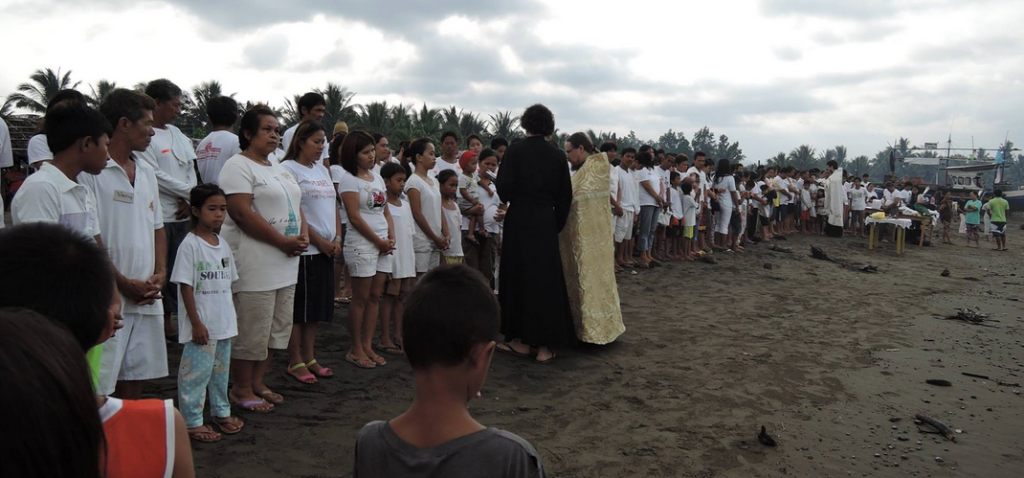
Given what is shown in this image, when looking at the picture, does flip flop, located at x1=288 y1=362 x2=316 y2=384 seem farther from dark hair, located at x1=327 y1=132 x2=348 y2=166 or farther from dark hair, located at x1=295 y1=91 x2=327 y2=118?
dark hair, located at x1=295 y1=91 x2=327 y2=118

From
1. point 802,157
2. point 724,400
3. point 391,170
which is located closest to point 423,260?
point 391,170

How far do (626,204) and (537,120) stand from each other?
201 inches

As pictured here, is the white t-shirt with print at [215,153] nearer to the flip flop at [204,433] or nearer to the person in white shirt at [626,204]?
the flip flop at [204,433]

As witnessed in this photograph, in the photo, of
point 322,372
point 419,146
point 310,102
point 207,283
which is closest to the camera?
point 207,283

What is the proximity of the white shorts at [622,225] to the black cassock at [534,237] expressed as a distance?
15.7 ft

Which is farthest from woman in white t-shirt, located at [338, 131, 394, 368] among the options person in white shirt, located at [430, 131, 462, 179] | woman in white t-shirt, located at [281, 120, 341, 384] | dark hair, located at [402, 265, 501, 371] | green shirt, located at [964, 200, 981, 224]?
green shirt, located at [964, 200, 981, 224]

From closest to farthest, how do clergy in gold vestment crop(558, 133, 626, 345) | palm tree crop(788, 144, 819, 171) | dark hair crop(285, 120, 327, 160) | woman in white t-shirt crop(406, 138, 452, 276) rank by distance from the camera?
dark hair crop(285, 120, 327, 160) < woman in white t-shirt crop(406, 138, 452, 276) < clergy in gold vestment crop(558, 133, 626, 345) < palm tree crop(788, 144, 819, 171)

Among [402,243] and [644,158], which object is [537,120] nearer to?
[402,243]

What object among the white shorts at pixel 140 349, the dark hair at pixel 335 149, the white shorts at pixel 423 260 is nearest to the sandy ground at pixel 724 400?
the white shorts at pixel 140 349

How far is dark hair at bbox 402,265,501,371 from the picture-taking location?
1.63 m

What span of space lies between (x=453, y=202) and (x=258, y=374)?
2.81 metres

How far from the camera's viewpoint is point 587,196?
20.5 ft

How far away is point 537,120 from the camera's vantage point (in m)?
5.78

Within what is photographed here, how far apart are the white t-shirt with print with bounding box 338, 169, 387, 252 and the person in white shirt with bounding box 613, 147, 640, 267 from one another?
5703 mm
